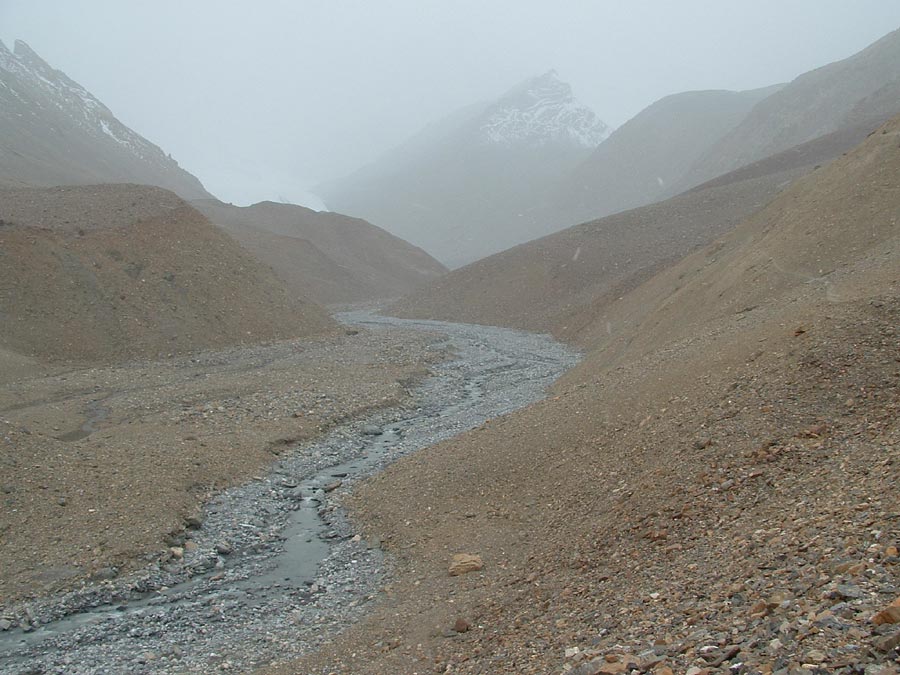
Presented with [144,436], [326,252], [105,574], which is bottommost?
[105,574]

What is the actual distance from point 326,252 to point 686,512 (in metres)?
93.6

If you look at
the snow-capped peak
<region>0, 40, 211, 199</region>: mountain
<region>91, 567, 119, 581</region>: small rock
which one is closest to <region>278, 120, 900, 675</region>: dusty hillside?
<region>91, 567, 119, 581</region>: small rock

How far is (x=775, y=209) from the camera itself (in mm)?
33594

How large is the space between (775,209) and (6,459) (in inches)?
1206

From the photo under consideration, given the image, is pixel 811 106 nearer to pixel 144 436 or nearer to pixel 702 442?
pixel 144 436

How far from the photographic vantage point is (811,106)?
120875 millimetres

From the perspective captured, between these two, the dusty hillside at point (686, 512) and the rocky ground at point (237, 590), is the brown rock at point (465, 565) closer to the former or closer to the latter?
the dusty hillside at point (686, 512)

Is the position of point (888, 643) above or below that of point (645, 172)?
below

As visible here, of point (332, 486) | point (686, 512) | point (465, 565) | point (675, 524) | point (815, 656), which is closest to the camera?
point (815, 656)

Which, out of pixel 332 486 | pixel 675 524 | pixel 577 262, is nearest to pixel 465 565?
pixel 675 524

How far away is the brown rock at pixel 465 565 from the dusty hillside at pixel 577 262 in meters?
40.6

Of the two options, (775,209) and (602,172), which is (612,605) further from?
(602,172)

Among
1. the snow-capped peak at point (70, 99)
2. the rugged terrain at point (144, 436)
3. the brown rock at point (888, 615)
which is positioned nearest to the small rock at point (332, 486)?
the rugged terrain at point (144, 436)

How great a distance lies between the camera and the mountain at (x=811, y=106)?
113 m
